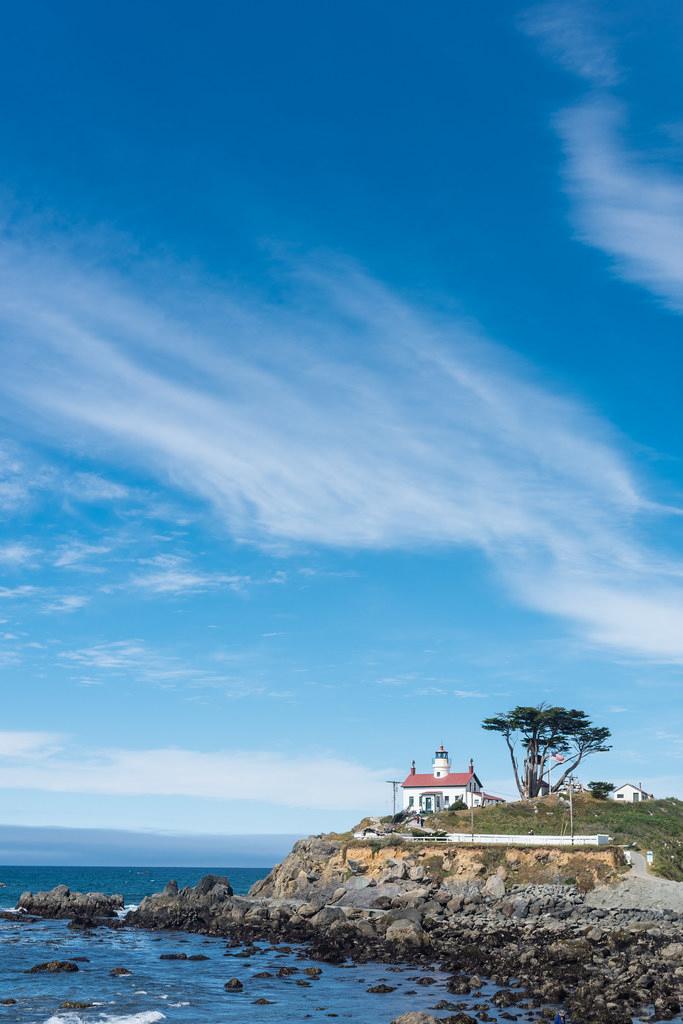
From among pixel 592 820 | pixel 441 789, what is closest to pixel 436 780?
pixel 441 789

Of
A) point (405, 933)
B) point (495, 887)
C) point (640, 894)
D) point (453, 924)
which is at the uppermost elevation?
point (640, 894)

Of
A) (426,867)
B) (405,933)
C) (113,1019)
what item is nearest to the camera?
(113,1019)

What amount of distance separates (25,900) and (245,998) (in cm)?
6011

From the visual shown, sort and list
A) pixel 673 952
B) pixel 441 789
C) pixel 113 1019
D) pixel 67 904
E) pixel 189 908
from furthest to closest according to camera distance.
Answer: pixel 441 789 → pixel 67 904 → pixel 189 908 → pixel 673 952 → pixel 113 1019

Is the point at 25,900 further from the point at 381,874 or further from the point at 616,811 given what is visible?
the point at 616,811

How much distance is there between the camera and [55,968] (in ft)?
187

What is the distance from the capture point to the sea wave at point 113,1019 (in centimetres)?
4138

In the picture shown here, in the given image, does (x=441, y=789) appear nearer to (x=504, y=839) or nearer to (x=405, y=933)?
(x=504, y=839)

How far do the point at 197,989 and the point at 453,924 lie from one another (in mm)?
21053

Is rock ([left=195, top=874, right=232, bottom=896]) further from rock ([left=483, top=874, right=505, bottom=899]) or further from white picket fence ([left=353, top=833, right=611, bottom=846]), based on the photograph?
rock ([left=483, top=874, right=505, bottom=899])

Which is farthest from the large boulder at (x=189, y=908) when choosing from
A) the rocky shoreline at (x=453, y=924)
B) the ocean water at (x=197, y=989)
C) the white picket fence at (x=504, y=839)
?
the white picket fence at (x=504, y=839)

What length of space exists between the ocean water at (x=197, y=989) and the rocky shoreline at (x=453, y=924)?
3.00m

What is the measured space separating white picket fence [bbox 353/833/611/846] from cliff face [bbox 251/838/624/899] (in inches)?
32.5

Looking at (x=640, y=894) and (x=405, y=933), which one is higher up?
(x=640, y=894)
